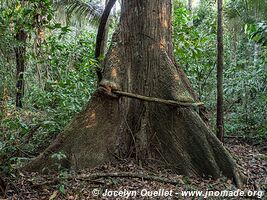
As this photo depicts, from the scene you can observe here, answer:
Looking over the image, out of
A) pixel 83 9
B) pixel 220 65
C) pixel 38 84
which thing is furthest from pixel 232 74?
pixel 38 84

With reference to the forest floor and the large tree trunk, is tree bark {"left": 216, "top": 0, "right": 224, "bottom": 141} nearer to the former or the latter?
the large tree trunk

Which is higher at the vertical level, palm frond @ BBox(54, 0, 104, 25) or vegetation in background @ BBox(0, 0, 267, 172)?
palm frond @ BBox(54, 0, 104, 25)

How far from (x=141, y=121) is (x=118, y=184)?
109 cm

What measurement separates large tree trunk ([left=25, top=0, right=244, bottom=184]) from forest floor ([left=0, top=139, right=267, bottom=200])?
197 millimetres

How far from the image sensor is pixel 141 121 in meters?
4.54

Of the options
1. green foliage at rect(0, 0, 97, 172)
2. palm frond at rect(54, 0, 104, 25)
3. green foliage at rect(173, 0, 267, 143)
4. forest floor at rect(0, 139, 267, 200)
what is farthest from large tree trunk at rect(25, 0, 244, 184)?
palm frond at rect(54, 0, 104, 25)

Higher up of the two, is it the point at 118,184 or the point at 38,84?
the point at 38,84

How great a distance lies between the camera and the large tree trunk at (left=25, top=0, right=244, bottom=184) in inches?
170

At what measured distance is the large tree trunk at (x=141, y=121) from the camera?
4309 millimetres

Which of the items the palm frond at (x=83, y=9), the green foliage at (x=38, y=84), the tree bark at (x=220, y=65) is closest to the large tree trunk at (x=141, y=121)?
the green foliage at (x=38, y=84)

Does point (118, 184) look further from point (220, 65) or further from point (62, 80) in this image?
point (220, 65)

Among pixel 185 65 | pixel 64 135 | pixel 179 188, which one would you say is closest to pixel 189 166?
pixel 179 188

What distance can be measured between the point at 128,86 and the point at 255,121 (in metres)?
4.31

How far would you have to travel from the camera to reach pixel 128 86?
466cm
